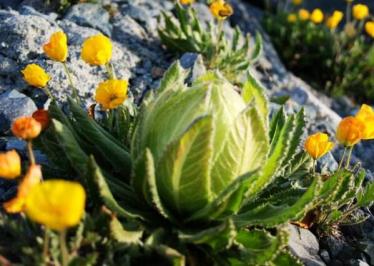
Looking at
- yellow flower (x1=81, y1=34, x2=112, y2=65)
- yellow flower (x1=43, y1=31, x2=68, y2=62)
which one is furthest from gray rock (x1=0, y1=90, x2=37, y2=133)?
yellow flower (x1=81, y1=34, x2=112, y2=65)

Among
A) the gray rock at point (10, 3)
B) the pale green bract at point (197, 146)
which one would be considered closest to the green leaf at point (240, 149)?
the pale green bract at point (197, 146)

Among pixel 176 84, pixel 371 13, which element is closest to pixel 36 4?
pixel 176 84

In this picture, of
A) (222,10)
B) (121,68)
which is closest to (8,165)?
(121,68)

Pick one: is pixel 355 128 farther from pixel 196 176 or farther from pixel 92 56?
pixel 92 56

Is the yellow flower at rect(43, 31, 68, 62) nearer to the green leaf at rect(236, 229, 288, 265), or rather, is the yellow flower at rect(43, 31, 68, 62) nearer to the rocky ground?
the rocky ground

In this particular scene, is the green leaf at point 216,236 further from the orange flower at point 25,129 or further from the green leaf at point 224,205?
the orange flower at point 25,129

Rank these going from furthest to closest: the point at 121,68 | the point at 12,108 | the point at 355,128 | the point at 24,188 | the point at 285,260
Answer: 1. the point at 121,68
2. the point at 12,108
3. the point at 355,128
4. the point at 285,260
5. the point at 24,188
